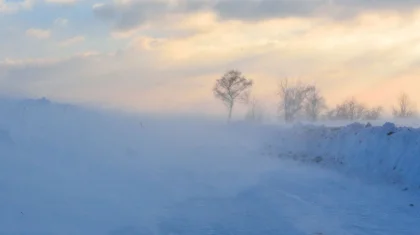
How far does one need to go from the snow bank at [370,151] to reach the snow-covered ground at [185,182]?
63mm

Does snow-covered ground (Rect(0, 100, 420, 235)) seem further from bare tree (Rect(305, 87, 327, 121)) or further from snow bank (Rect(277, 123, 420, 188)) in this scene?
bare tree (Rect(305, 87, 327, 121))

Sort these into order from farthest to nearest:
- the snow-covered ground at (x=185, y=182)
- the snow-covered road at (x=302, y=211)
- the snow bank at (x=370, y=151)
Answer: the snow bank at (x=370, y=151) → the snow-covered ground at (x=185, y=182) → the snow-covered road at (x=302, y=211)

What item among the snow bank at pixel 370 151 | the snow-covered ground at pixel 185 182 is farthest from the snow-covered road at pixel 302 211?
the snow bank at pixel 370 151

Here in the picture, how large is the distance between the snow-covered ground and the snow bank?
6 cm

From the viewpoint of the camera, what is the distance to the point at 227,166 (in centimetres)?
2502

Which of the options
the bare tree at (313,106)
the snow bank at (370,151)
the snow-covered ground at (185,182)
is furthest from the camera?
the bare tree at (313,106)

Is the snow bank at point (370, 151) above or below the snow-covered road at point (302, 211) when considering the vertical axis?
above

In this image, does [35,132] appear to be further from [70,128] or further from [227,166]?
[227,166]

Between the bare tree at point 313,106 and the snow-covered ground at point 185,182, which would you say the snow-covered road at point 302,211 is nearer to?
the snow-covered ground at point 185,182

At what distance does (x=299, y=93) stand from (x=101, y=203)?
241ft

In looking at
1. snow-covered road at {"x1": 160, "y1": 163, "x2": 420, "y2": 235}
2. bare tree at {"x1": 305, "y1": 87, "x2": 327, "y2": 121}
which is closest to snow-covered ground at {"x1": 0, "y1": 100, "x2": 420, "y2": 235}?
snow-covered road at {"x1": 160, "y1": 163, "x2": 420, "y2": 235}

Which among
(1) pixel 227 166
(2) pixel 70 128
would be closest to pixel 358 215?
(1) pixel 227 166

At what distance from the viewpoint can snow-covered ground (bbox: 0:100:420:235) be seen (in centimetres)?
1273

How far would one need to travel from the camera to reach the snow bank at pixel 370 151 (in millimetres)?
20484
